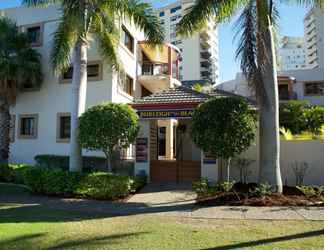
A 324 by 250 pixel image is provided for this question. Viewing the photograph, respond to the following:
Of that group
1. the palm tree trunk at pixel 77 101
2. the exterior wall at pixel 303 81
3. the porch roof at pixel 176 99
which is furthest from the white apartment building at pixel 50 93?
the exterior wall at pixel 303 81

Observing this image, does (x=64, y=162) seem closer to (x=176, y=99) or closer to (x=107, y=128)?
(x=107, y=128)

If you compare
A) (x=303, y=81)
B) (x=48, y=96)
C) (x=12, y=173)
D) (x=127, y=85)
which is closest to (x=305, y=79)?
(x=303, y=81)

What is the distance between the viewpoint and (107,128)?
12570 mm

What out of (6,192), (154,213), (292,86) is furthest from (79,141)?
(292,86)

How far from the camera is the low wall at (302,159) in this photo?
13.9m

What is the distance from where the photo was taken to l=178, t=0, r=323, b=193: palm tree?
37.2ft

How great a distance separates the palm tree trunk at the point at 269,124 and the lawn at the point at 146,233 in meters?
2.97

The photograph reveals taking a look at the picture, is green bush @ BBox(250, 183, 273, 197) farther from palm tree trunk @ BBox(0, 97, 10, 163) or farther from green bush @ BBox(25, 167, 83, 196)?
palm tree trunk @ BBox(0, 97, 10, 163)

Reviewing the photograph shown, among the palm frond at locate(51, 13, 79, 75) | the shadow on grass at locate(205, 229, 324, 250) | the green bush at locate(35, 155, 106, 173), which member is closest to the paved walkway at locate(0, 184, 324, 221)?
the shadow on grass at locate(205, 229, 324, 250)

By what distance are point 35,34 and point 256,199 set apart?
56.3 ft

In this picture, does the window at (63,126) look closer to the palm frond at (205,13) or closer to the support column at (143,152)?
the support column at (143,152)

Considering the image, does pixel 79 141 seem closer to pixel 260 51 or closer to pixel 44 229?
pixel 44 229

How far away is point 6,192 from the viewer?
44.5 feet

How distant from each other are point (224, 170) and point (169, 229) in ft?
25.3
